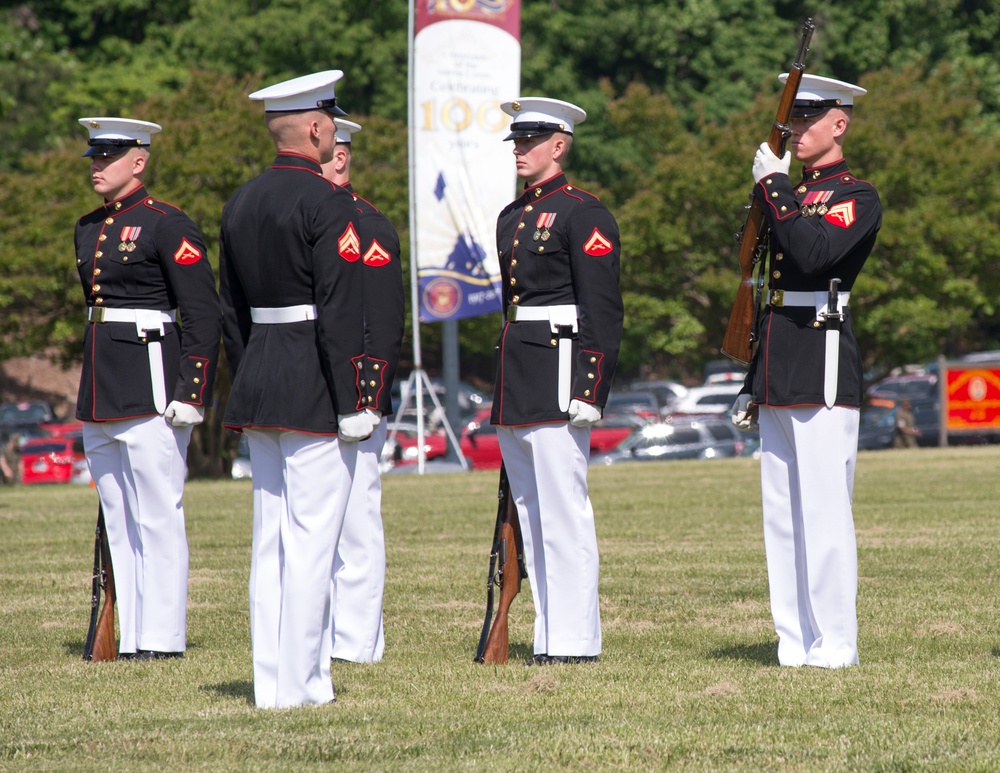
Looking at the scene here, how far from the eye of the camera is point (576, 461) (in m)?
7.05

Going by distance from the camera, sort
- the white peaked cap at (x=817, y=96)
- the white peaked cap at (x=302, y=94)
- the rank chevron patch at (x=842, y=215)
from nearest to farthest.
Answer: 1. the white peaked cap at (x=302, y=94)
2. the rank chevron patch at (x=842, y=215)
3. the white peaked cap at (x=817, y=96)

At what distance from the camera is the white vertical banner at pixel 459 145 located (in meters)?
23.9

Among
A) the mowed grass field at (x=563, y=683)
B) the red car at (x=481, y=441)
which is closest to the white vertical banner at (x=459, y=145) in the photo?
the red car at (x=481, y=441)

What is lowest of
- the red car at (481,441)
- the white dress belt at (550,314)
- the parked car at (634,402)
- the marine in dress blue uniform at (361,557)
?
the parked car at (634,402)

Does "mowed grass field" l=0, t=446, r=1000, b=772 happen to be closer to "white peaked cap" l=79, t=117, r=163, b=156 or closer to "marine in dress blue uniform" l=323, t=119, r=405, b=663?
"marine in dress blue uniform" l=323, t=119, r=405, b=663

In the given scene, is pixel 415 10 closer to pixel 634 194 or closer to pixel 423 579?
pixel 634 194

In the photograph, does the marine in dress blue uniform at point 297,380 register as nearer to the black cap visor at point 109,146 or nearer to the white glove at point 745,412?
the black cap visor at point 109,146

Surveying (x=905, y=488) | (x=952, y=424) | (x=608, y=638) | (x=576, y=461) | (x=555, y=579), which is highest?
(x=576, y=461)

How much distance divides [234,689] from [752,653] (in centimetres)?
237

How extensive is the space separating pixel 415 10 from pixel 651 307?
33.2ft

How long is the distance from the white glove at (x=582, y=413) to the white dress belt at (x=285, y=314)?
1445 millimetres

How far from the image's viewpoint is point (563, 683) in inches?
254

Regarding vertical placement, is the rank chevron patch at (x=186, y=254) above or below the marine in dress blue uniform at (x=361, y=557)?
above

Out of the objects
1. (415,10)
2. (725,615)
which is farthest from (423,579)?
(415,10)
